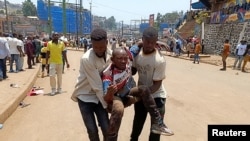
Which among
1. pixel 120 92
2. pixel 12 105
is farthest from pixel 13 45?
pixel 120 92

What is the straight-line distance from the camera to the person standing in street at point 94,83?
9.74 feet

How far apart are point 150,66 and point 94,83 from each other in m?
0.70

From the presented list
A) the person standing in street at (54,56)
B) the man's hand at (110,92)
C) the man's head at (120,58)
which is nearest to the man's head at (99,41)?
the man's head at (120,58)

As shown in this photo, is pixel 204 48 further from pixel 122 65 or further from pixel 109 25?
pixel 109 25

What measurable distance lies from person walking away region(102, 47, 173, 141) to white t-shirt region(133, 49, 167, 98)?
0.19 meters

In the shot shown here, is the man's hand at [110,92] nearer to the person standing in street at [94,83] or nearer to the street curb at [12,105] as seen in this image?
the person standing in street at [94,83]

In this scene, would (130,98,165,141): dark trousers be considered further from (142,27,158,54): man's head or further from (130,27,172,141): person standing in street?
(142,27,158,54): man's head

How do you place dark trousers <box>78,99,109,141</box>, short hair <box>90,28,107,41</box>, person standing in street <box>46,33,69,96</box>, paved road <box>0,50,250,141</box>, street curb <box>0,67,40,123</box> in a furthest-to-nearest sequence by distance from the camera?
person standing in street <box>46,33,69,96</box>, street curb <box>0,67,40,123</box>, paved road <box>0,50,250,141</box>, dark trousers <box>78,99,109,141</box>, short hair <box>90,28,107,41</box>

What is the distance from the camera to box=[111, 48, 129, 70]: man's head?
2.95 meters

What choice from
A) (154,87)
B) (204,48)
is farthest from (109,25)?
(154,87)

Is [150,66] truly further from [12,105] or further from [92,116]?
[12,105]

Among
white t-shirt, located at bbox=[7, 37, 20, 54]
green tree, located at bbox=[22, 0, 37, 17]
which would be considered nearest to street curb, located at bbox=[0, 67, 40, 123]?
white t-shirt, located at bbox=[7, 37, 20, 54]

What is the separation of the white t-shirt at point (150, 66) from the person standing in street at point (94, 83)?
1.35ft

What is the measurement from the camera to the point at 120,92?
9.88 ft
